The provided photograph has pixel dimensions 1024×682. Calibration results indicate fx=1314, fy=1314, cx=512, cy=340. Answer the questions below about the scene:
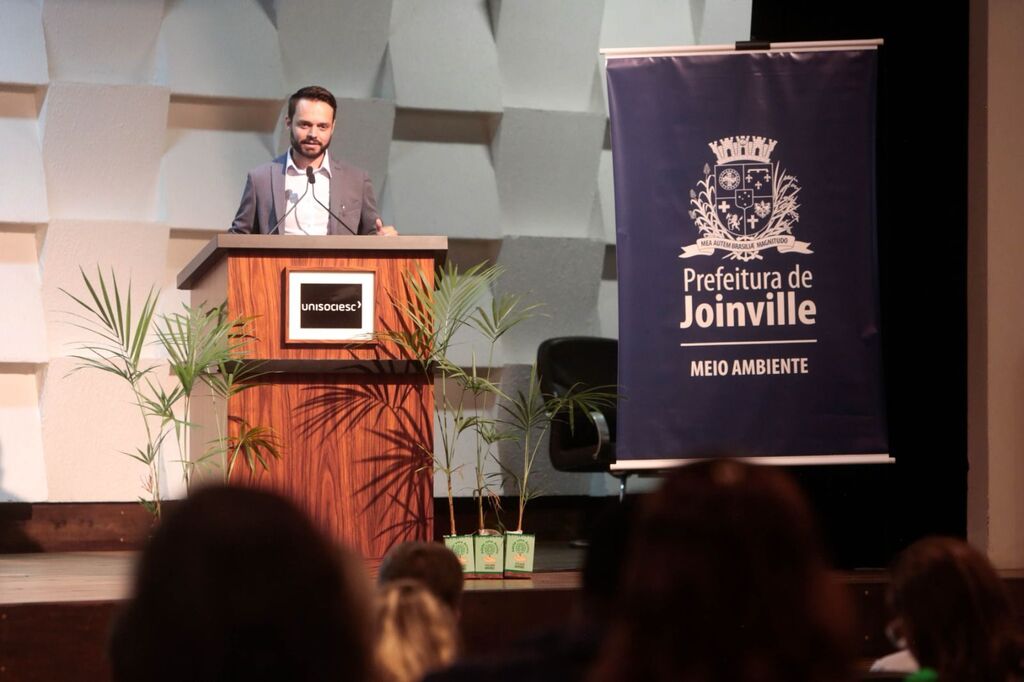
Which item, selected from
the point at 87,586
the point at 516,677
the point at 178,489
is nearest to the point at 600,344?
the point at 178,489

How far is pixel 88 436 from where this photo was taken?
20.3 feet

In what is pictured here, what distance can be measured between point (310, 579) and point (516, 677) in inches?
10.5

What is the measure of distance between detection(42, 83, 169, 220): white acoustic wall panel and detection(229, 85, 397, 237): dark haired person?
1.92 m

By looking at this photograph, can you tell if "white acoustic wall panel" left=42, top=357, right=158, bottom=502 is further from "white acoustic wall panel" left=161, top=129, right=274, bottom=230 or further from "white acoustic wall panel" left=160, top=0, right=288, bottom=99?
"white acoustic wall panel" left=160, top=0, right=288, bottom=99

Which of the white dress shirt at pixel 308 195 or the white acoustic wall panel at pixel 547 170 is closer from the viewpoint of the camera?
the white dress shirt at pixel 308 195

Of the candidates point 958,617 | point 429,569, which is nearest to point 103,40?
point 429,569

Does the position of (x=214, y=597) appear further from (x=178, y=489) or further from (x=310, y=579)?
(x=178, y=489)

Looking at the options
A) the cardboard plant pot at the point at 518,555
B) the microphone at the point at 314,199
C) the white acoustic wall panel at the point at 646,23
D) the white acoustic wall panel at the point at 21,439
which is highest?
the white acoustic wall panel at the point at 646,23

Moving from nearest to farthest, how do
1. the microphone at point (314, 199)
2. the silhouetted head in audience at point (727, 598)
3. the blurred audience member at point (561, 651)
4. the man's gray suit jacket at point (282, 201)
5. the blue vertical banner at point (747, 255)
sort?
1. the silhouetted head in audience at point (727, 598)
2. the blurred audience member at point (561, 651)
3. the microphone at point (314, 199)
4. the blue vertical banner at point (747, 255)
5. the man's gray suit jacket at point (282, 201)

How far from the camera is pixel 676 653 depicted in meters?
0.97

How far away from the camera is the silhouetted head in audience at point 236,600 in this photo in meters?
1.00

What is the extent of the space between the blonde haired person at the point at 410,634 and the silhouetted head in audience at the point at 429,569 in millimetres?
361

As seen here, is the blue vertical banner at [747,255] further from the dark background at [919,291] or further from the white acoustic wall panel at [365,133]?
the white acoustic wall panel at [365,133]

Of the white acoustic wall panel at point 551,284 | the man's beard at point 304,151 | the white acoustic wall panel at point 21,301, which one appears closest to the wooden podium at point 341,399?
the man's beard at point 304,151
